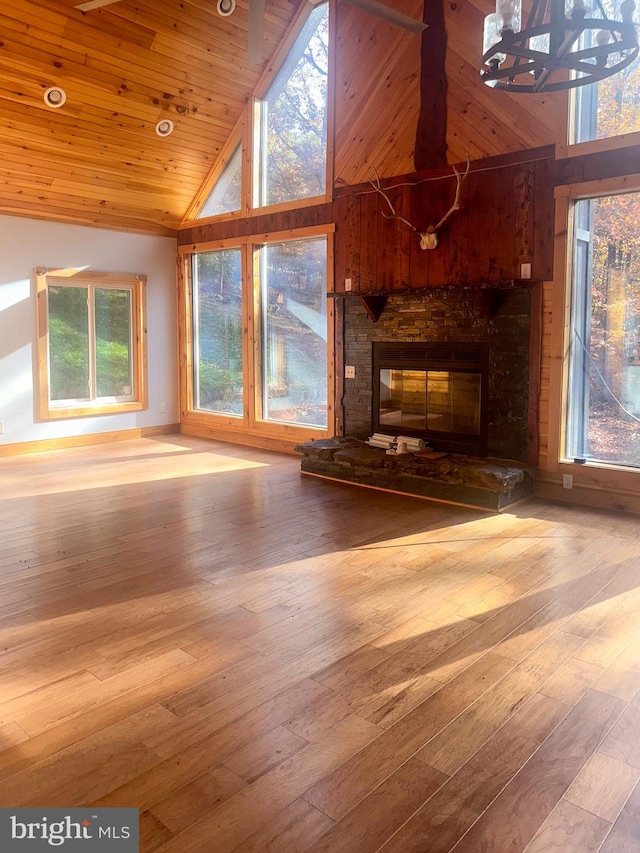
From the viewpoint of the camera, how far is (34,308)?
7.62 metres

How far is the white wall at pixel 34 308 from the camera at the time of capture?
7406 millimetres

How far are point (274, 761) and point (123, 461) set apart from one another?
18.2 feet

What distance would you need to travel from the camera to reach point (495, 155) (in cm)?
558

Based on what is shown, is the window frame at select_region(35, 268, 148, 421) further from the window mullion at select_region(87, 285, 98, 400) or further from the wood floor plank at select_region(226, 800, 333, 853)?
the wood floor plank at select_region(226, 800, 333, 853)

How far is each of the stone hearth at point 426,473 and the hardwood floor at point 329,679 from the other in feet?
1.13

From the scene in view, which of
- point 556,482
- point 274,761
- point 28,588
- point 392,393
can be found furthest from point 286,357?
point 274,761

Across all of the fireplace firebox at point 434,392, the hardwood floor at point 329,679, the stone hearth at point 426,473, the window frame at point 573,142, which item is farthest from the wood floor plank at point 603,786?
the window frame at point 573,142

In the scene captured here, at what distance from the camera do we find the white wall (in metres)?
7.41

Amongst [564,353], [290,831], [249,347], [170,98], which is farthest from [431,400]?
[290,831]

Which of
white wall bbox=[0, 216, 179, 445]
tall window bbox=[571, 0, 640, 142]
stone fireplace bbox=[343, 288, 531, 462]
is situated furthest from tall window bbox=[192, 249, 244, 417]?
tall window bbox=[571, 0, 640, 142]

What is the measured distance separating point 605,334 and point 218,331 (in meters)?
5.02

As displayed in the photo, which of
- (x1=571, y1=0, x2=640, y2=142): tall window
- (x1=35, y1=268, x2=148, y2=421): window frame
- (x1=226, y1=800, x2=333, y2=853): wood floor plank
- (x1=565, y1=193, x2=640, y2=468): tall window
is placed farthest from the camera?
(x1=35, y1=268, x2=148, y2=421): window frame

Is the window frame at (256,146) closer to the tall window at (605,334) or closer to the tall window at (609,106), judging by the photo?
the tall window at (609,106)

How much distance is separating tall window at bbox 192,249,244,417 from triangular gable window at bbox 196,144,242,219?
531mm
